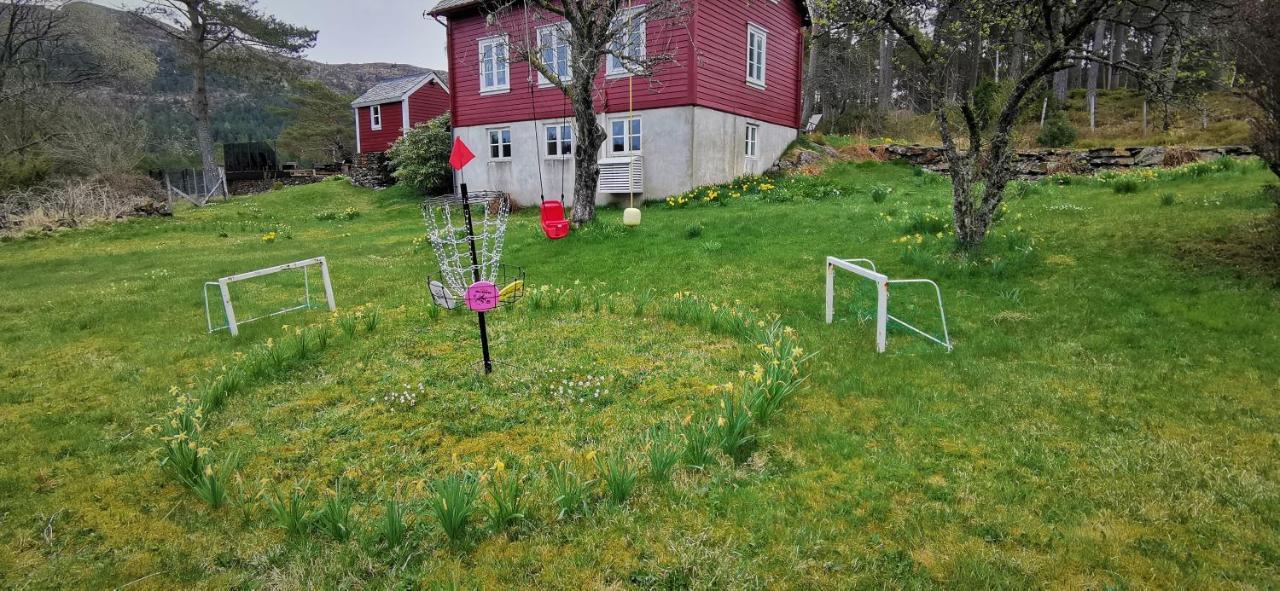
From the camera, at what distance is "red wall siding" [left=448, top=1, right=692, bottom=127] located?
51.5ft

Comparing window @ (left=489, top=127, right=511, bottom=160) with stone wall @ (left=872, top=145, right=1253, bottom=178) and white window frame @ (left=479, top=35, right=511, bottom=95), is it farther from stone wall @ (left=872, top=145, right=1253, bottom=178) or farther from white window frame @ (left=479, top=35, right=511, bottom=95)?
stone wall @ (left=872, top=145, right=1253, bottom=178)

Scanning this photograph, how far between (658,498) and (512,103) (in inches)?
698

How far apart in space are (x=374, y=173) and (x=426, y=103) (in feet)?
21.4

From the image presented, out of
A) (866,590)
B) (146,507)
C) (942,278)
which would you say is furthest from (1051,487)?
(146,507)

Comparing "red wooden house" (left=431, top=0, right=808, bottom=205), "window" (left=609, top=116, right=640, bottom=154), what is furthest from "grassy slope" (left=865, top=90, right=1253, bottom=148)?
"window" (left=609, top=116, right=640, bottom=154)

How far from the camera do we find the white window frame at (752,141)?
18737 mm

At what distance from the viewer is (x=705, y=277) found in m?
8.12

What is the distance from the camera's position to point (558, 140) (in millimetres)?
17984

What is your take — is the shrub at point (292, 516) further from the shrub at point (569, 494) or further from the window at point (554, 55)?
the window at point (554, 55)

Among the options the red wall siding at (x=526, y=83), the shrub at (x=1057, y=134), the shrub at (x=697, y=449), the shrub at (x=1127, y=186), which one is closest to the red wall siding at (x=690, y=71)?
the red wall siding at (x=526, y=83)

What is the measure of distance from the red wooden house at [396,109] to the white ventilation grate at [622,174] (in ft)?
61.0

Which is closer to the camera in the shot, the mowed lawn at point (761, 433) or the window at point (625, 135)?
the mowed lawn at point (761, 433)

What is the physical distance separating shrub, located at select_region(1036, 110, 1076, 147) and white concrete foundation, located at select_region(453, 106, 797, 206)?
765 centimetres

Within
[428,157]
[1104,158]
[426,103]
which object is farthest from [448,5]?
[1104,158]
